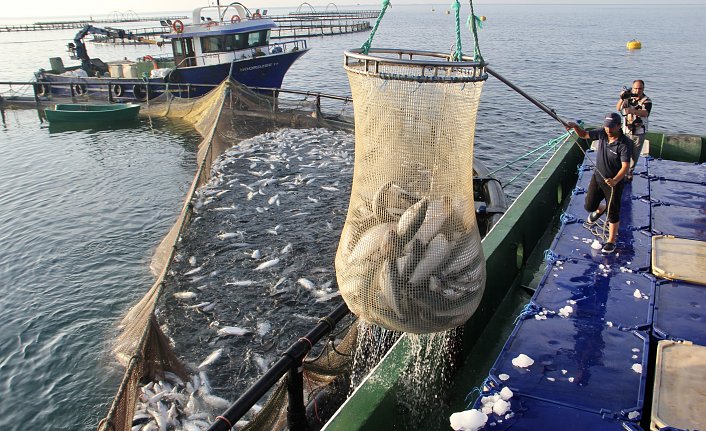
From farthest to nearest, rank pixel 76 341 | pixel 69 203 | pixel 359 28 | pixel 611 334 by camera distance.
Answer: pixel 359 28
pixel 69 203
pixel 76 341
pixel 611 334

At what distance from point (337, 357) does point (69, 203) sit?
574 inches

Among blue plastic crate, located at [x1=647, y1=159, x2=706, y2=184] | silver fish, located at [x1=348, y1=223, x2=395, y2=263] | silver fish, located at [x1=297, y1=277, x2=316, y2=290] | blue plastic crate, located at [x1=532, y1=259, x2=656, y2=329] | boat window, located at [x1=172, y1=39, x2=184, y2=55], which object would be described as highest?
boat window, located at [x1=172, y1=39, x2=184, y2=55]

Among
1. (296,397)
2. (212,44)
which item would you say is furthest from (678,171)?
(212,44)

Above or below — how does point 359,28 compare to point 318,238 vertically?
above

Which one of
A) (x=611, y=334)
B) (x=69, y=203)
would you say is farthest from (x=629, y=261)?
(x=69, y=203)

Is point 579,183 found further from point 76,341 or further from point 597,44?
point 597,44

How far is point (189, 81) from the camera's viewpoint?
91.9ft

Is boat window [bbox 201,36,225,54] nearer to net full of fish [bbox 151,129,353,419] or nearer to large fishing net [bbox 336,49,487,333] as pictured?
net full of fish [bbox 151,129,353,419]

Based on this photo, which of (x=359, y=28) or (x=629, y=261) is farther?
(x=359, y=28)

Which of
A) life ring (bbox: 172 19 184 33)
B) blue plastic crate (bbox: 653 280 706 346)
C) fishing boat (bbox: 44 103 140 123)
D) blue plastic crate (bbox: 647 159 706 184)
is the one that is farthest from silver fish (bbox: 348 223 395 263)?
life ring (bbox: 172 19 184 33)

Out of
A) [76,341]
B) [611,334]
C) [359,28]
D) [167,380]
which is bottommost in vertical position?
[76,341]

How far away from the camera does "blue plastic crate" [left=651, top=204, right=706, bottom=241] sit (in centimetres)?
699

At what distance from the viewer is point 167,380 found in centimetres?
720

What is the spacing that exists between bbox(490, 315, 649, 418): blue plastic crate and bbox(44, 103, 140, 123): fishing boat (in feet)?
83.9
